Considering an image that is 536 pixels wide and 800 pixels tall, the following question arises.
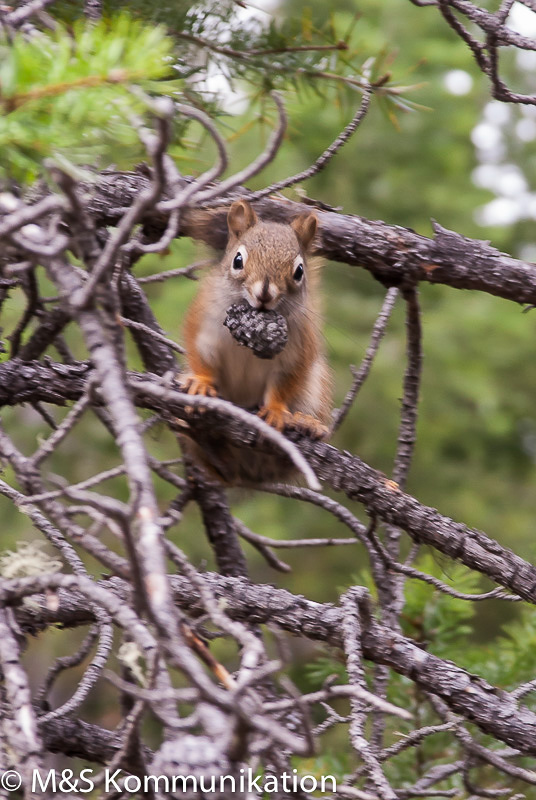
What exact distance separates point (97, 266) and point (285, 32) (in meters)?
1.55

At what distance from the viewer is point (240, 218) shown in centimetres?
241

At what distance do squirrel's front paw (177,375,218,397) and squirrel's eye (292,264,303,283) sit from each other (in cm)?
36

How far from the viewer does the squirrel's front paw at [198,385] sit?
7.82 feet

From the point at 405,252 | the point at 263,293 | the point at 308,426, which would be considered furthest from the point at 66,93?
the point at 308,426

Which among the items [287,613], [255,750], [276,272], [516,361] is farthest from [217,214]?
[516,361]

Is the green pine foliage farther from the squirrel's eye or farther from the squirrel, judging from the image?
the squirrel's eye

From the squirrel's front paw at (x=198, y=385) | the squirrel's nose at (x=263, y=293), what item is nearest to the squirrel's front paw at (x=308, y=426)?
the squirrel's front paw at (x=198, y=385)

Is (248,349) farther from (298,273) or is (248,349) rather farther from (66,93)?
(66,93)

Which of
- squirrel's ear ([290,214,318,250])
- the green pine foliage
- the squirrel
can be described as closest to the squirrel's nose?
the squirrel

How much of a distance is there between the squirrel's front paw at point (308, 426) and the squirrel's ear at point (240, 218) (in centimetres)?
52

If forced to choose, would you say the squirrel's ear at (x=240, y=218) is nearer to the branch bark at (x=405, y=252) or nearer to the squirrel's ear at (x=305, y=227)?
the squirrel's ear at (x=305, y=227)

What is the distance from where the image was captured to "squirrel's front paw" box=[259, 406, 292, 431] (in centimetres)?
235

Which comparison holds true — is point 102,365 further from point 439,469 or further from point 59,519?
point 439,469

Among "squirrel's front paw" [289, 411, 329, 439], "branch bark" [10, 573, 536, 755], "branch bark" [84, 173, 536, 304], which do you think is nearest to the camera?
"branch bark" [10, 573, 536, 755]
